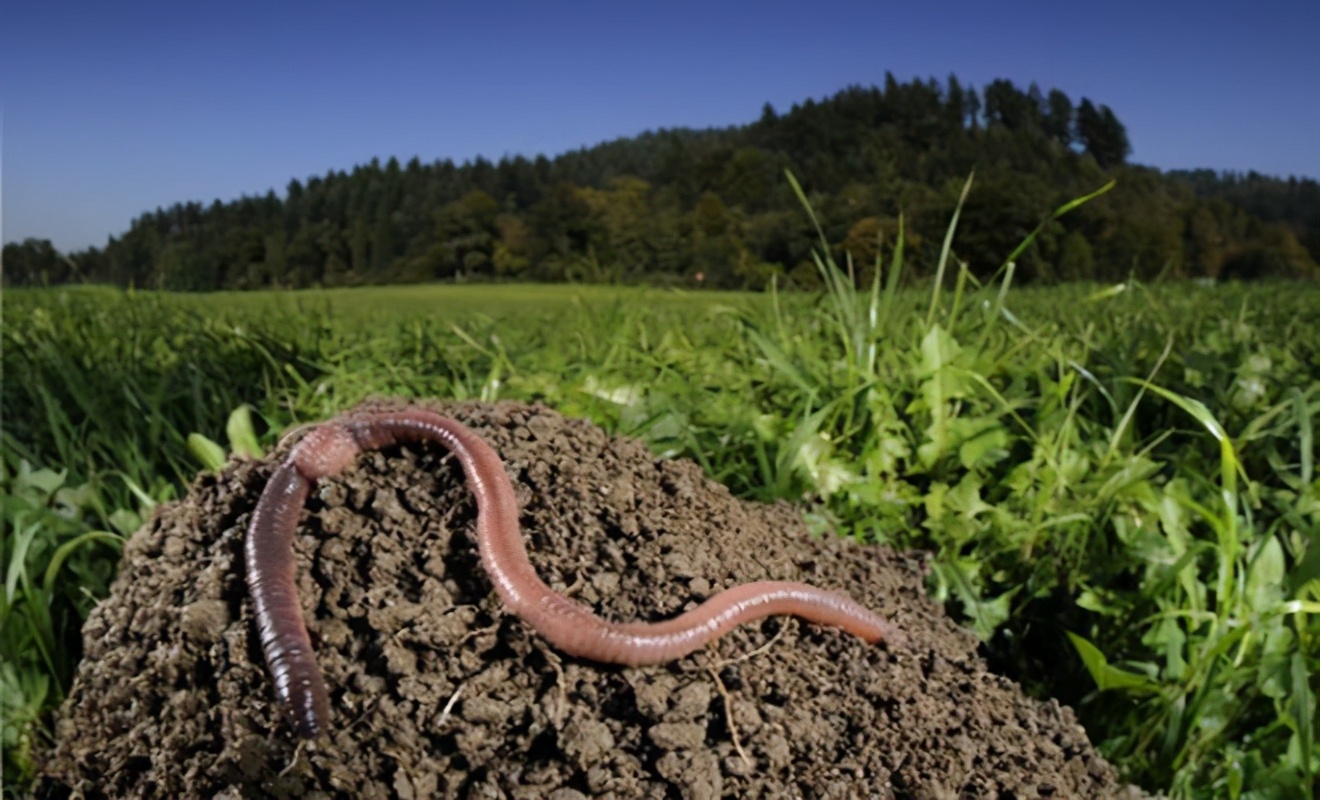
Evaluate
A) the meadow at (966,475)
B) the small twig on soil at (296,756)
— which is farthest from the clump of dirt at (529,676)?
the meadow at (966,475)

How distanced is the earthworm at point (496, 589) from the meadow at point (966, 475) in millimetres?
838

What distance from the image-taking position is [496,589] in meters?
2.04

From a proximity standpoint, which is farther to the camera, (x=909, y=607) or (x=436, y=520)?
(x=909, y=607)

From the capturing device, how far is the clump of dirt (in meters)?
1.94

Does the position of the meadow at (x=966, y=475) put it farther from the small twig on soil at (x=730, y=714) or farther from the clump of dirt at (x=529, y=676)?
the small twig on soil at (x=730, y=714)

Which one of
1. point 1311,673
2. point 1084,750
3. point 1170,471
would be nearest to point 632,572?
point 1084,750

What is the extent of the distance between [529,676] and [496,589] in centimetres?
18

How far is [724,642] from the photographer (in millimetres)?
2092

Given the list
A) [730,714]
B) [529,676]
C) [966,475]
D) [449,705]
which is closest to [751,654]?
[730,714]

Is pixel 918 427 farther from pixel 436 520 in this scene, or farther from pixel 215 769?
pixel 215 769

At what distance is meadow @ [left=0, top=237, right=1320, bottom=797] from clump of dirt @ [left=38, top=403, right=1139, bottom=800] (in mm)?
641

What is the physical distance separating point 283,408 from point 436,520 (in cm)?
216

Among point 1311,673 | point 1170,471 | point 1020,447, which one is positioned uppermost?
point 1020,447

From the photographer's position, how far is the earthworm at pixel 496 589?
198cm
